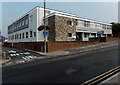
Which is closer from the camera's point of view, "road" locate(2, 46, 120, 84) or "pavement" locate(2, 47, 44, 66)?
"road" locate(2, 46, 120, 84)

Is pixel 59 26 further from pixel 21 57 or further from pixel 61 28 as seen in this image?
pixel 21 57

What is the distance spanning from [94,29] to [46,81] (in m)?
41.9

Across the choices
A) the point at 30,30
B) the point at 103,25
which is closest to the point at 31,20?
the point at 30,30

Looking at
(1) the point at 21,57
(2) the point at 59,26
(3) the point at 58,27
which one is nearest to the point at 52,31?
(3) the point at 58,27

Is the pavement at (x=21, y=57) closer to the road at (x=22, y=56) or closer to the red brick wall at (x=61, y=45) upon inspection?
the road at (x=22, y=56)

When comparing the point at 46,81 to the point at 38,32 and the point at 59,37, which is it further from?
the point at 38,32

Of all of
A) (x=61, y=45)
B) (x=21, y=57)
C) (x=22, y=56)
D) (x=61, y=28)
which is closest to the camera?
(x=21, y=57)

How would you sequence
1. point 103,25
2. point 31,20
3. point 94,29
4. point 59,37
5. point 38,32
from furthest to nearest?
point 103,25
point 94,29
point 31,20
point 38,32
point 59,37

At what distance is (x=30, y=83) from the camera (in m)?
6.66

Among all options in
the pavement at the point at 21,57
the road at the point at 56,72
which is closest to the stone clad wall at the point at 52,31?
the pavement at the point at 21,57

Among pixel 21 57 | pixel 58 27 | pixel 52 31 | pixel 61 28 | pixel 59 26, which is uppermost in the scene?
pixel 59 26

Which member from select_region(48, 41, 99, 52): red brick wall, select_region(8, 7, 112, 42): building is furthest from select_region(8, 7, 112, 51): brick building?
select_region(48, 41, 99, 52): red brick wall

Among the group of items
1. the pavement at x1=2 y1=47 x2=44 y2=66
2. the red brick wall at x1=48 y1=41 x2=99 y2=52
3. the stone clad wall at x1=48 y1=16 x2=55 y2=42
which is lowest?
the pavement at x1=2 y1=47 x2=44 y2=66

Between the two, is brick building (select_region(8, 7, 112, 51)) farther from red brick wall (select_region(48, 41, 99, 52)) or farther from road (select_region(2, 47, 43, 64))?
road (select_region(2, 47, 43, 64))
